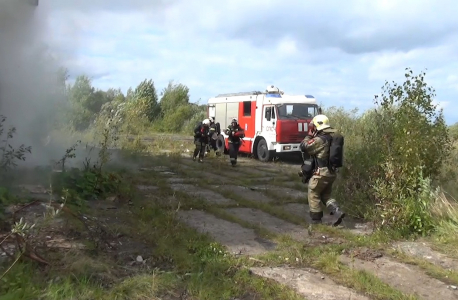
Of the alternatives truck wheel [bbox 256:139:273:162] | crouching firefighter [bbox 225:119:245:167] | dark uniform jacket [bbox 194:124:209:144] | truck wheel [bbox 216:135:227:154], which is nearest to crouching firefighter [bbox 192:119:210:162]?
dark uniform jacket [bbox 194:124:209:144]

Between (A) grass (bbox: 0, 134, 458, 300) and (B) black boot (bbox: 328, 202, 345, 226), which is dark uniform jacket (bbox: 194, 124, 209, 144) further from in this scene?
(B) black boot (bbox: 328, 202, 345, 226)

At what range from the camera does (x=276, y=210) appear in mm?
7242

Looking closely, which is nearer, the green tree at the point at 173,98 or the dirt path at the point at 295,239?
the dirt path at the point at 295,239

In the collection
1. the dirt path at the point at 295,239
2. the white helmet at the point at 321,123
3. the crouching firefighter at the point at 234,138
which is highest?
the white helmet at the point at 321,123

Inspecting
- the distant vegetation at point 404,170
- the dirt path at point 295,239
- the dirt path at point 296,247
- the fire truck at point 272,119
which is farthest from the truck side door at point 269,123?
the distant vegetation at point 404,170

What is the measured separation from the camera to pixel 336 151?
6.29m

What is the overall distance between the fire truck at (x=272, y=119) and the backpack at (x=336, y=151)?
7907 mm

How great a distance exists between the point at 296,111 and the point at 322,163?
8426mm

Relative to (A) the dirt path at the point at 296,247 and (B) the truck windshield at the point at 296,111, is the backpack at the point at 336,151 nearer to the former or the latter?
(A) the dirt path at the point at 296,247

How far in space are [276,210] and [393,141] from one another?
6.64 ft

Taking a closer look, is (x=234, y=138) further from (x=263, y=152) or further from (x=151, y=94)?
(x=151, y=94)

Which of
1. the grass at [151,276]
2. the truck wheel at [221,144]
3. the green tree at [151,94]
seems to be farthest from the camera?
the green tree at [151,94]

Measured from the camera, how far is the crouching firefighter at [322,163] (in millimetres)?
6336

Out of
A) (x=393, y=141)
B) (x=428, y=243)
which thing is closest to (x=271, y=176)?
(x=393, y=141)
